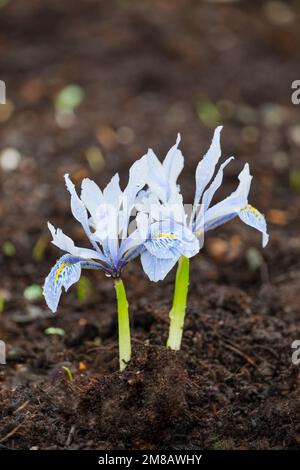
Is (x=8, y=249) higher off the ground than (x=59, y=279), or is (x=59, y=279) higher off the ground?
(x=8, y=249)

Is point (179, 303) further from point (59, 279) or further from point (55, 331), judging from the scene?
point (55, 331)

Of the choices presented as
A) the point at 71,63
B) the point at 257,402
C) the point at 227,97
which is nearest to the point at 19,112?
the point at 71,63

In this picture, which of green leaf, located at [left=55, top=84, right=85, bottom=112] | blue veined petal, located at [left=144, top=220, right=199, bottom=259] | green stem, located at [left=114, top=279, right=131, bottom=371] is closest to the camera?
blue veined petal, located at [left=144, top=220, right=199, bottom=259]

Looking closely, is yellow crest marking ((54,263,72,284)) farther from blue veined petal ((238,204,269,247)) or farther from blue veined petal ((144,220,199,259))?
blue veined petal ((238,204,269,247))

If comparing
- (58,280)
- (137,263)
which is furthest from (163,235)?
(137,263)

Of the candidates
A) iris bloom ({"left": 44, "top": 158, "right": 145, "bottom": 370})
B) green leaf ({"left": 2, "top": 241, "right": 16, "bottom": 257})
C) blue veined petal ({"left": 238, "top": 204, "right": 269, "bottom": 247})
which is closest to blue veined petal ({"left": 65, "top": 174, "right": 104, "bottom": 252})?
iris bloom ({"left": 44, "top": 158, "right": 145, "bottom": 370})

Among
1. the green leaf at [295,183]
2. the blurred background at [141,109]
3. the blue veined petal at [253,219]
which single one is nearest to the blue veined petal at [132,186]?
the blue veined petal at [253,219]

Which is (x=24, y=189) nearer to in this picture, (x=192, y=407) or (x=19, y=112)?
(x=19, y=112)
